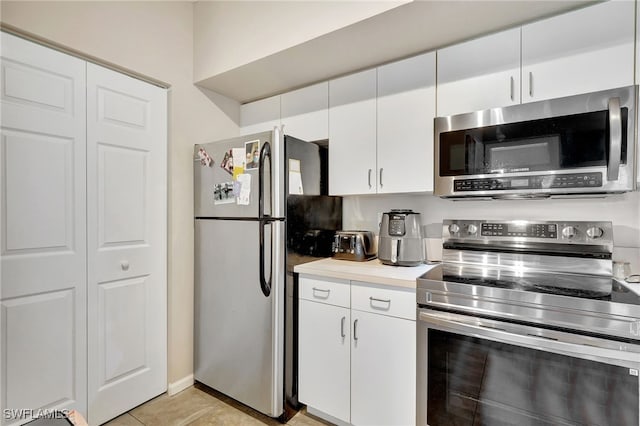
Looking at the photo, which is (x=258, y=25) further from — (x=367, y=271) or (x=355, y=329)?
(x=355, y=329)

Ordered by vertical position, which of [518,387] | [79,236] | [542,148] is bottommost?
[518,387]

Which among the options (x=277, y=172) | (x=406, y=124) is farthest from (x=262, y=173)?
(x=406, y=124)

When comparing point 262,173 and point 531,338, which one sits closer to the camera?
point 531,338

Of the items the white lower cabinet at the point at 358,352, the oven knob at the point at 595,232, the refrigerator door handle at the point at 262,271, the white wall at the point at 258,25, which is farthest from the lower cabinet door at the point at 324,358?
the white wall at the point at 258,25

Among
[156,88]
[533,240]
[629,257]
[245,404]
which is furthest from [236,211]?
[629,257]

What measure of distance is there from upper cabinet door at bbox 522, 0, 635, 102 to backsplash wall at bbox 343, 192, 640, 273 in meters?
0.58

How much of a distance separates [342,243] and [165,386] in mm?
1533

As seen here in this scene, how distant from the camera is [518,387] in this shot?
4.15 ft

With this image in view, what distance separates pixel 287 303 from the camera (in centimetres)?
187

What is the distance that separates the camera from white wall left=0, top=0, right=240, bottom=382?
1.80 metres

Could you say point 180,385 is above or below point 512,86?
below

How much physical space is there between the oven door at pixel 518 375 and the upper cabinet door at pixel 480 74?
3.56 ft

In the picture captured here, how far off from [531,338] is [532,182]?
701mm

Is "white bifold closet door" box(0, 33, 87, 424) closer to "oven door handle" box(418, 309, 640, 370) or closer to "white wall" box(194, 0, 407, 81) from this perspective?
"white wall" box(194, 0, 407, 81)
